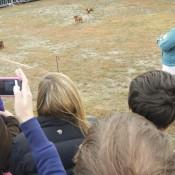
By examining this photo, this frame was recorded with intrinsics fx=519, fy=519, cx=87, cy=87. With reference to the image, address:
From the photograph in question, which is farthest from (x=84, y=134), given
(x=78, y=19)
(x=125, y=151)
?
(x=78, y=19)

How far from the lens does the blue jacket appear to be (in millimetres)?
6343

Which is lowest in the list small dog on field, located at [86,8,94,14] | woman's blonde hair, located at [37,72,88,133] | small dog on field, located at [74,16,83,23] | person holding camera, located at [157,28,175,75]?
small dog on field, located at [74,16,83,23]

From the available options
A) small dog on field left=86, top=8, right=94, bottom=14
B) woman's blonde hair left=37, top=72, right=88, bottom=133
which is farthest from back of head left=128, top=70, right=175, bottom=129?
small dog on field left=86, top=8, right=94, bottom=14

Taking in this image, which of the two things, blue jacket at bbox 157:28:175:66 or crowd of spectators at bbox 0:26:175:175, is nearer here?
crowd of spectators at bbox 0:26:175:175

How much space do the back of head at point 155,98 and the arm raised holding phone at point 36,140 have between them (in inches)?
37.9

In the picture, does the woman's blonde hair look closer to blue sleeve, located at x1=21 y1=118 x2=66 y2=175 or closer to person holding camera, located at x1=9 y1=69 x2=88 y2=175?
person holding camera, located at x1=9 y1=69 x2=88 y2=175

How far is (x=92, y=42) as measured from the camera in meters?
12.2

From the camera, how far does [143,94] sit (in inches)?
120

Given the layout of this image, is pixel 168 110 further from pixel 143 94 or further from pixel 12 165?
pixel 12 165

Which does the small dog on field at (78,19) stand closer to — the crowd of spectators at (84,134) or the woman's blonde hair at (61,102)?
the crowd of spectators at (84,134)

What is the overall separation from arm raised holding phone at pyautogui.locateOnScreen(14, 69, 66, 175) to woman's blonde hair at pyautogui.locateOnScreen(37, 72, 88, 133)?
2.89 feet

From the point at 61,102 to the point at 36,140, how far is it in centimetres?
98

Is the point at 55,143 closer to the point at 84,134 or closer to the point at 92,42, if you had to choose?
the point at 84,134

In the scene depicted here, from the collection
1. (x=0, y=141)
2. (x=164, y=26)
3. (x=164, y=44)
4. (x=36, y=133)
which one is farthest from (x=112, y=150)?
(x=164, y=26)
